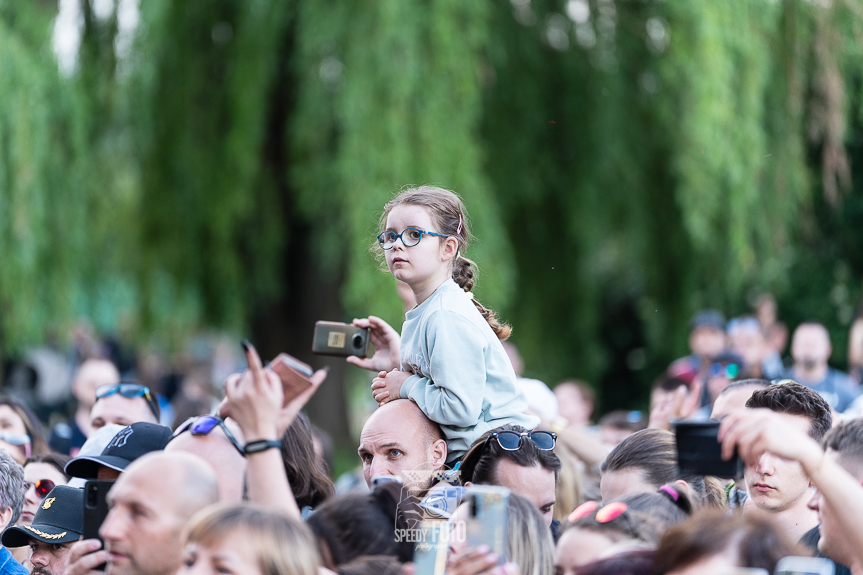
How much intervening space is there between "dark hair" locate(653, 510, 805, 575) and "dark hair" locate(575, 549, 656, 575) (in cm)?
4

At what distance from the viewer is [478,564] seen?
2080 millimetres

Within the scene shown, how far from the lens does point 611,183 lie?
9484 millimetres

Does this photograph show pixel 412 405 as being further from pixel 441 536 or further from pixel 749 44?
pixel 749 44

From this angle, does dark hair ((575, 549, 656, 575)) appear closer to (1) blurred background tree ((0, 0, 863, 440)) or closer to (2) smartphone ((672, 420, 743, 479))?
(2) smartphone ((672, 420, 743, 479))

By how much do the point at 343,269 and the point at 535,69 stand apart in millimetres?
3009

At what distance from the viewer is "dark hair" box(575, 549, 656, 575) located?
2.12 m

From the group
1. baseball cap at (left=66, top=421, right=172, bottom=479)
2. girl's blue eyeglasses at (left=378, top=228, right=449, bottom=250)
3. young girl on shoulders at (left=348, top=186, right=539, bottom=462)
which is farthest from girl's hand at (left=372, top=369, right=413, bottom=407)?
baseball cap at (left=66, top=421, right=172, bottom=479)

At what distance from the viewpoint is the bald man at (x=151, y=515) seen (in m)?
2.13

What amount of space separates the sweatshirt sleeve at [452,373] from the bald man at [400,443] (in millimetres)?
54

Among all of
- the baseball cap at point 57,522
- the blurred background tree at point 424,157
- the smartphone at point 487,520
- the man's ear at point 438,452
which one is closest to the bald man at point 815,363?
the blurred background tree at point 424,157

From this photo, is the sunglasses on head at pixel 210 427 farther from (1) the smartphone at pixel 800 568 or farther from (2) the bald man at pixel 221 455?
(1) the smartphone at pixel 800 568

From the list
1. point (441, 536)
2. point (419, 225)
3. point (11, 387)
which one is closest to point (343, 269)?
point (11, 387)

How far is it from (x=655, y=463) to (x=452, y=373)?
2.82 feet

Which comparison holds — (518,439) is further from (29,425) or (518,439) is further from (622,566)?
(29,425)
